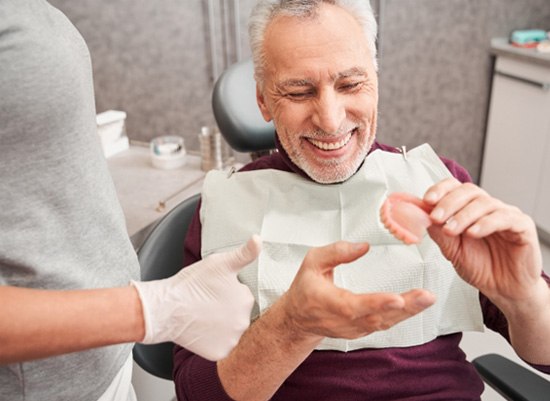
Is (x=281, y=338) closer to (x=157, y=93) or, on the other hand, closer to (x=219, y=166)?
(x=219, y=166)

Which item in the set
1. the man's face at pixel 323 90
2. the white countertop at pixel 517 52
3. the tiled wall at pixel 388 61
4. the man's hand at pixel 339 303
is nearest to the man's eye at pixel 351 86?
the man's face at pixel 323 90

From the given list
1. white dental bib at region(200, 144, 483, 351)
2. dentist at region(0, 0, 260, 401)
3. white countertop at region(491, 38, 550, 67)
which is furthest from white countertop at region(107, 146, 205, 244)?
white countertop at region(491, 38, 550, 67)

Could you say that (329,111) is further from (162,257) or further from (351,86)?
(162,257)

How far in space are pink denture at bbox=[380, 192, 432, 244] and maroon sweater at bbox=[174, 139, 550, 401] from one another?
42 centimetres

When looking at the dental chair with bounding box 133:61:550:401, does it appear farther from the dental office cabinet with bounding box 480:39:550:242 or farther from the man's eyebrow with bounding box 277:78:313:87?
the dental office cabinet with bounding box 480:39:550:242

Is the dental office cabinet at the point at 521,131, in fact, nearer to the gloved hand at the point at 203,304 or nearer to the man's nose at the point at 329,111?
the man's nose at the point at 329,111

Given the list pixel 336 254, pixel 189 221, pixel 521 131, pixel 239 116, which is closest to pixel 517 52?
pixel 521 131

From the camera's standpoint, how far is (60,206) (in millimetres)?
1021

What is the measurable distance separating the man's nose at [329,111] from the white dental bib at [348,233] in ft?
0.61

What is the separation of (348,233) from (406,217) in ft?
1.34

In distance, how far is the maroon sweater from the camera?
1.16 metres

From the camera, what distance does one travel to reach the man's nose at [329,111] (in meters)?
1.17

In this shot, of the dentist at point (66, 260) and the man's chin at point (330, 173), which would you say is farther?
the man's chin at point (330, 173)

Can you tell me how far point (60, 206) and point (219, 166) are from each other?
150 cm
